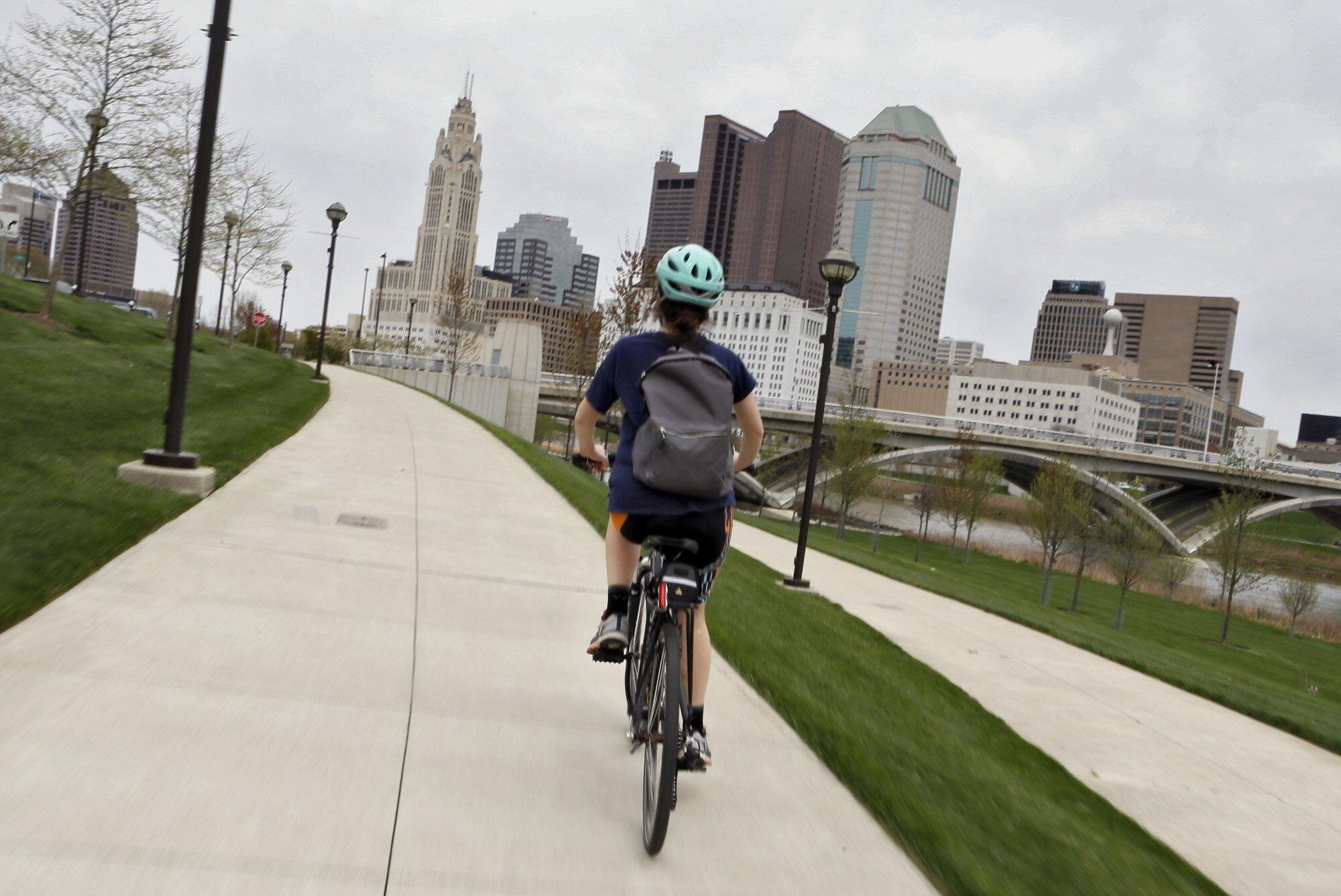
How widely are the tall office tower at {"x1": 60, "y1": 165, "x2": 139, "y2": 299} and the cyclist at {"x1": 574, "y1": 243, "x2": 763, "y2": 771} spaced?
21.4 metres

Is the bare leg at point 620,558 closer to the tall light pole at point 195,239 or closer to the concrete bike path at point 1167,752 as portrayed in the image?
the concrete bike path at point 1167,752

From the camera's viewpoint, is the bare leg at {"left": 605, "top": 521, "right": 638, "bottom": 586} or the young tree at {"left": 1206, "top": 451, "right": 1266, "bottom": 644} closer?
the bare leg at {"left": 605, "top": 521, "right": 638, "bottom": 586}

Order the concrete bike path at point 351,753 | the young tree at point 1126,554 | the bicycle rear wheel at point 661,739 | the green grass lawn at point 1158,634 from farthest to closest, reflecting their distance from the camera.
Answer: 1. the young tree at point 1126,554
2. the green grass lawn at point 1158,634
3. the bicycle rear wheel at point 661,739
4. the concrete bike path at point 351,753

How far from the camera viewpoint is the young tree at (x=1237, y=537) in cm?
3669

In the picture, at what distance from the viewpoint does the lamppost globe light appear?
11.1 meters

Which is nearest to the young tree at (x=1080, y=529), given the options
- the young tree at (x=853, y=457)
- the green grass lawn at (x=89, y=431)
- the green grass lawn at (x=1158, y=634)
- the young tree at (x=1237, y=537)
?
the green grass lawn at (x=1158, y=634)

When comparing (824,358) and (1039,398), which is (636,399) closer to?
(824,358)

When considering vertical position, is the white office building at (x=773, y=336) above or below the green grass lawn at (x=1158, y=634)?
above

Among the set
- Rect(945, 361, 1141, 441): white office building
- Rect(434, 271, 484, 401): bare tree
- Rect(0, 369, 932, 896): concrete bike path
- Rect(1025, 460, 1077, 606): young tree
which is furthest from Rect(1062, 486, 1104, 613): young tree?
Rect(945, 361, 1141, 441): white office building

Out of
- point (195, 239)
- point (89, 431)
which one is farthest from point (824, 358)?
point (89, 431)

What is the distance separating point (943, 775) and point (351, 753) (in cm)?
254

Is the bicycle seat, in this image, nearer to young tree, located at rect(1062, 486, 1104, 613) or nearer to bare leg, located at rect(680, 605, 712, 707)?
bare leg, located at rect(680, 605, 712, 707)

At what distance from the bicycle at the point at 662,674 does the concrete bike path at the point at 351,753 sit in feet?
0.74

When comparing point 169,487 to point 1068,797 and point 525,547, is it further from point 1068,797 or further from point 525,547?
point 1068,797
